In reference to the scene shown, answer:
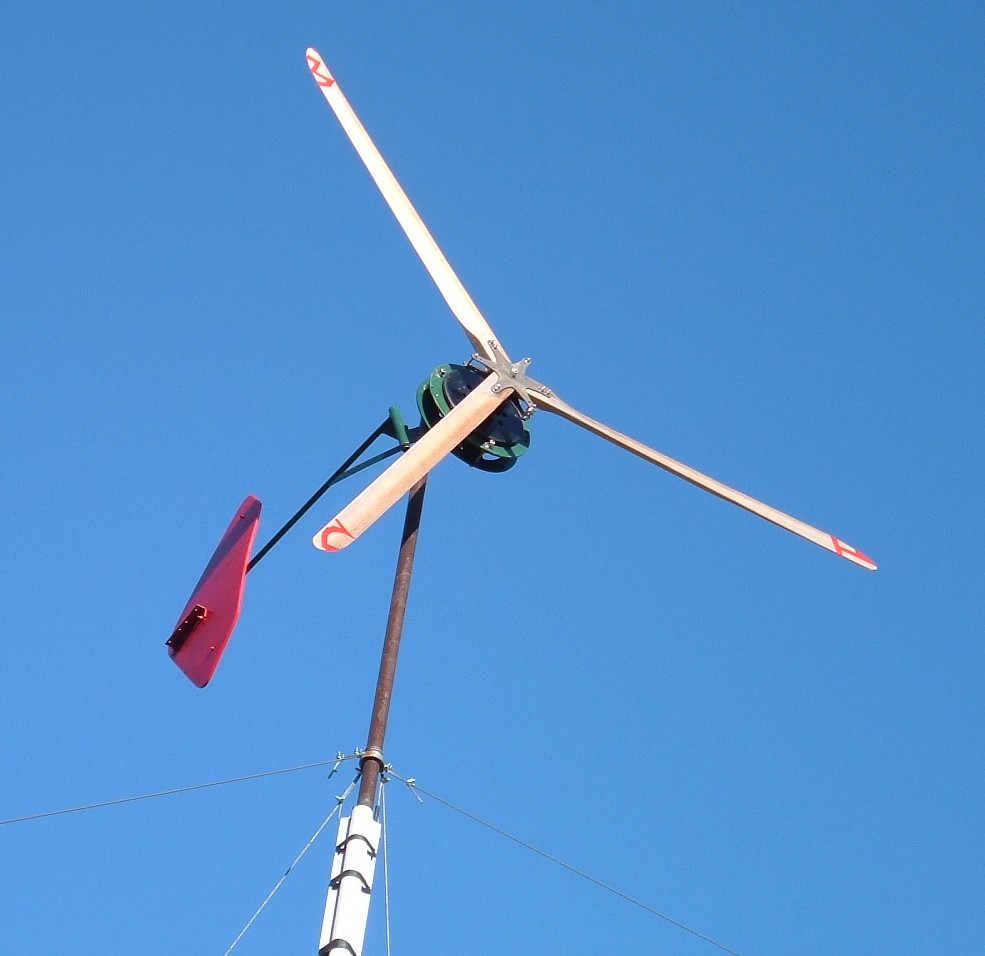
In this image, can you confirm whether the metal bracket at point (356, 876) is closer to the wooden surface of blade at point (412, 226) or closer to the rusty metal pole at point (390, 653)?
the rusty metal pole at point (390, 653)

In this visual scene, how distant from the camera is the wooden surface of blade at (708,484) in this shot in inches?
640

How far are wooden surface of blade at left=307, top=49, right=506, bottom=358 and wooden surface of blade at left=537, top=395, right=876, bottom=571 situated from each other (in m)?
1.01

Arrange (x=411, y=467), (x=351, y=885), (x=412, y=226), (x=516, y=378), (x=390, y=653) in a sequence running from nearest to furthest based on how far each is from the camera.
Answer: (x=351, y=885)
(x=390, y=653)
(x=411, y=467)
(x=516, y=378)
(x=412, y=226)

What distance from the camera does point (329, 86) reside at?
63.5 feet

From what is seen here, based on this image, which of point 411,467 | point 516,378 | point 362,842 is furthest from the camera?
point 516,378

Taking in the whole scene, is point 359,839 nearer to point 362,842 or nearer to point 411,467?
point 362,842

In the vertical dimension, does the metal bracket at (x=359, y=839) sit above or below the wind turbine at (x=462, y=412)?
below

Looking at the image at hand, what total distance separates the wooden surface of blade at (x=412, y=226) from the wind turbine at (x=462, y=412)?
1 centimetres

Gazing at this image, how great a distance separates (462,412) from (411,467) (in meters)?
1.46

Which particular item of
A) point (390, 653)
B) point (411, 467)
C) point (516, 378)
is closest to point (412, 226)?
point (516, 378)

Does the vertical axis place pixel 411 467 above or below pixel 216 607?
above

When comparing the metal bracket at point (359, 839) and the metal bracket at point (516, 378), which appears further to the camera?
the metal bracket at point (516, 378)

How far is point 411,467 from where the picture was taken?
13.6 meters

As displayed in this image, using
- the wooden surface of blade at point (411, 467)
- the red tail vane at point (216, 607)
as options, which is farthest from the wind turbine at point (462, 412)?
the red tail vane at point (216, 607)
